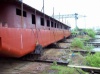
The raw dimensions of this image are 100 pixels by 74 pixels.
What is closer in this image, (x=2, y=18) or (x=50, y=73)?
(x=50, y=73)

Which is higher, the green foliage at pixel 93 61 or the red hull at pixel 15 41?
the red hull at pixel 15 41

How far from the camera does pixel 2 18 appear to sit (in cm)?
788

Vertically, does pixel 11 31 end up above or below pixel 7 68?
above

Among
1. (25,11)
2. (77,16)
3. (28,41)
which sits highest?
(77,16)

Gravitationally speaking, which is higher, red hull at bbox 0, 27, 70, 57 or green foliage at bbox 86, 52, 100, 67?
red hull at bbox 0, 27, 70, 57

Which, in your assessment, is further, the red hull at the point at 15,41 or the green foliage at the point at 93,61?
the green foliage at the point at 93,61

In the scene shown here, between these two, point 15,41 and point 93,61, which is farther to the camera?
point 93,61

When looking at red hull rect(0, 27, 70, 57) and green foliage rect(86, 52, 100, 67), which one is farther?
green foliage rect(86, 52, 100, 67)

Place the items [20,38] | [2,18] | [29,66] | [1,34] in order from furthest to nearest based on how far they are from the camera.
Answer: [29,66] → [2,18] → [20,38] → [1,34]

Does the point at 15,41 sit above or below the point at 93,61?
above

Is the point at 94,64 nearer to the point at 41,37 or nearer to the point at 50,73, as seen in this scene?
the point at 50,73

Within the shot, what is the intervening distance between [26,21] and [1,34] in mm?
4021

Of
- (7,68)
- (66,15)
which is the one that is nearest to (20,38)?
(7,68)

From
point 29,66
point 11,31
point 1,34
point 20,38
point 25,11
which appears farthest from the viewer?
point 25,11
